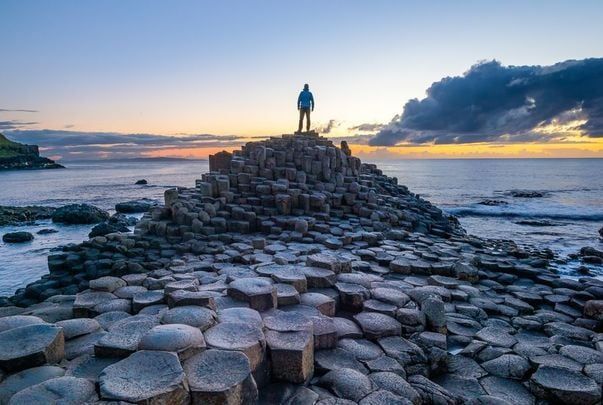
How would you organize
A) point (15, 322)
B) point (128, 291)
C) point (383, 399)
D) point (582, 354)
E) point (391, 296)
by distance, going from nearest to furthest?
point (383, 399)
point (15, 322)
point (582, 354)
point (391, 296)
point (128, 291)

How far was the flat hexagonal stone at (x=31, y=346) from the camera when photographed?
3.35m

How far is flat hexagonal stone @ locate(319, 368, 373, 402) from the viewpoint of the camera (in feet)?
11.6

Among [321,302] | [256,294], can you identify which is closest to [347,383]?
[321,302]

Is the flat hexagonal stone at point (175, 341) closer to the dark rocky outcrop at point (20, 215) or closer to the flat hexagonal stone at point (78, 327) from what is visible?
the flat hexagonal stone at point (78, 327)

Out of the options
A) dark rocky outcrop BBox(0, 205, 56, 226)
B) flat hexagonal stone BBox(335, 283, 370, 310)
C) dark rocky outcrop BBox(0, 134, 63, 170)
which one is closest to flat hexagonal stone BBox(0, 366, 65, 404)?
flat hexagonal stone BBox(335, 283, 370, 310)

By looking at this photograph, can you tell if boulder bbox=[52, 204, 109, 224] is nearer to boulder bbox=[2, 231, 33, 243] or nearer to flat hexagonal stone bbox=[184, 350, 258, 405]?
boulder bbox=[2, 231, 33, 243]

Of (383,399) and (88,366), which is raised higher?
(88,366)

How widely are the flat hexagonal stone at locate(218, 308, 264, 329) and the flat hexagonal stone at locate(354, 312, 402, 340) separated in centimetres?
153

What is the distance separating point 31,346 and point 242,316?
210 centimetres

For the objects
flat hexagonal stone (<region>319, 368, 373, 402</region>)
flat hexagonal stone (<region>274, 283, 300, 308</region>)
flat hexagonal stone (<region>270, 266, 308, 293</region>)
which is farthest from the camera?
flat hexagonal stone (<region>270, 266, 308, 293</region>)

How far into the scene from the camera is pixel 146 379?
3.00 metres

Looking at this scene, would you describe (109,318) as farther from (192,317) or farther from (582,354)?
(582,354)

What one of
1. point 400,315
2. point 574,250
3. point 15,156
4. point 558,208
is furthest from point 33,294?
point 15,156

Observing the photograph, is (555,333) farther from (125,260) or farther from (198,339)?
(125,260)
